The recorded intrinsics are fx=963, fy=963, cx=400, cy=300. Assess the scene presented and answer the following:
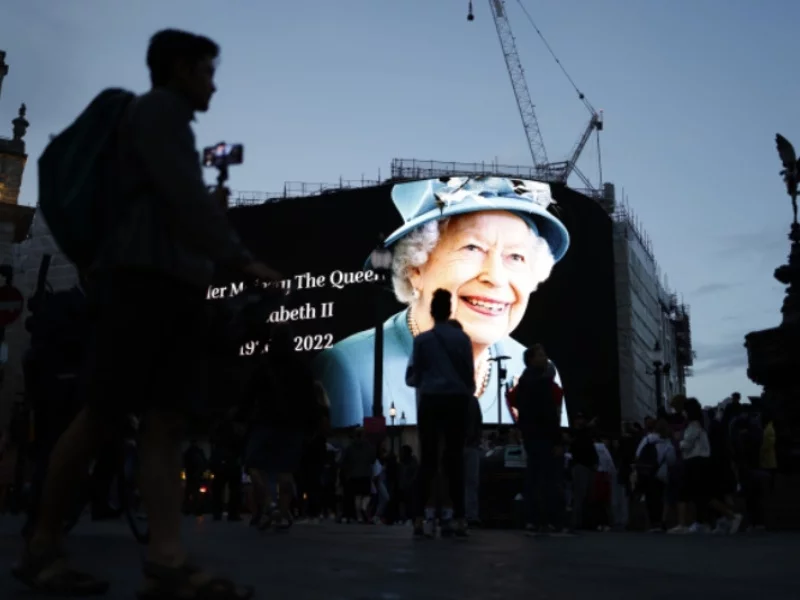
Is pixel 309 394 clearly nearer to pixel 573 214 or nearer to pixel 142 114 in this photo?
pixel 142 114

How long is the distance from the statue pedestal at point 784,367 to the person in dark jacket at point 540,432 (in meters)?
6.37

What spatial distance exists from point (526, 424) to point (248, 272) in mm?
5176

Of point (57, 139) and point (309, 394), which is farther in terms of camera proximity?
point (309, 394)

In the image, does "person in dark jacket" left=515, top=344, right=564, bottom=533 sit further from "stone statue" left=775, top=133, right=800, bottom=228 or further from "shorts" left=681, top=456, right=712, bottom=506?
"stone statue" left=775, top=133, right=800, bottom=228

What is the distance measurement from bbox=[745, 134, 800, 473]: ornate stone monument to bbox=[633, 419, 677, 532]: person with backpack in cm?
195

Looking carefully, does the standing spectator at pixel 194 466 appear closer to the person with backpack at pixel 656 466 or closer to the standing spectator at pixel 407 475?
the standing spectator at pixel 407 475

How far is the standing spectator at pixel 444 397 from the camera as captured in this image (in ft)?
22.7

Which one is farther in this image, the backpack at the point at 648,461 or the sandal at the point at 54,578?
the backpack at the point at 648,461

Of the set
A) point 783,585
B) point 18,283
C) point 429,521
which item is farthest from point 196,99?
point 18,283

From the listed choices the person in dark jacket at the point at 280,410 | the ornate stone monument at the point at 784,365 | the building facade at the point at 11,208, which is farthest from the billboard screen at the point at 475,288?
the person in dark jacket at the point at 280,410

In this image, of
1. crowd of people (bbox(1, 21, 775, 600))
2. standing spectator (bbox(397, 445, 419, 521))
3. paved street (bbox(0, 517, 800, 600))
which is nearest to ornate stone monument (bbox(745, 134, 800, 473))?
crowd of people (bbox(1, 21, 775, 600))

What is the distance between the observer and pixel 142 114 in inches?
118

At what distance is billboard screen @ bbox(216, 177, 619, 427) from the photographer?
41.2 meters

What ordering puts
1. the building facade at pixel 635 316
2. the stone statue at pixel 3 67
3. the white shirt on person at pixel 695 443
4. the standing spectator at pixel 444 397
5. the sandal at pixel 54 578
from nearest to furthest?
1. the sandal at pixel 54 578
2. the standing spectator at pixel 444 397
3. the white shirt on person at pixel 695 443
4. the stone statue at pixel 3 67
5. the building facade at pixel 635 316
